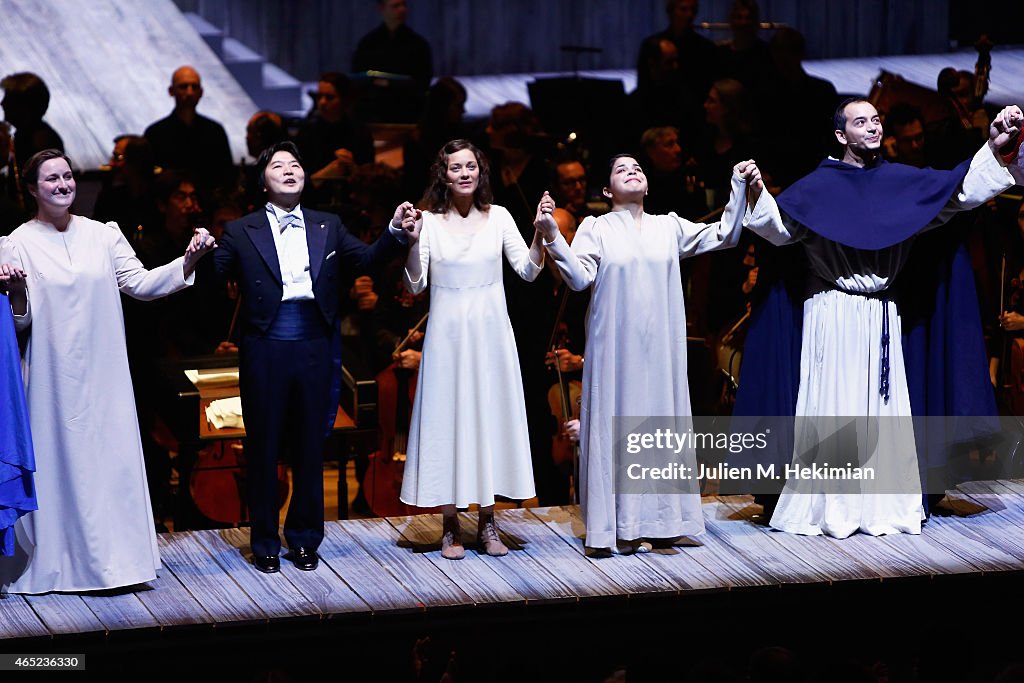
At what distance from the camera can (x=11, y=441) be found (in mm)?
4996

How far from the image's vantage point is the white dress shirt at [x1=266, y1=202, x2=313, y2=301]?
528 centimetres

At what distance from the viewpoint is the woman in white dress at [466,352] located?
5.39m

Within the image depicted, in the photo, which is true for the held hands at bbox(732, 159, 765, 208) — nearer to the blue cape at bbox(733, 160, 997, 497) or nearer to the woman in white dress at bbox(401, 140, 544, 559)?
the blue cape at bbox(733, 160, 997, 497)

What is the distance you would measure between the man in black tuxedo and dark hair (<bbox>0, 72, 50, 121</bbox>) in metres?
3.17

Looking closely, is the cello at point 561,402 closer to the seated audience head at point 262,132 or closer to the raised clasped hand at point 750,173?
the raised clasped hand at point 750,173

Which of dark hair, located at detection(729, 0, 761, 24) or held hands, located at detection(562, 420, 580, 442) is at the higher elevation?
dark hair, located at detection(729, 0, 761, 24)

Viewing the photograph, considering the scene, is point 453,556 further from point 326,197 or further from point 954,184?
point 326,197

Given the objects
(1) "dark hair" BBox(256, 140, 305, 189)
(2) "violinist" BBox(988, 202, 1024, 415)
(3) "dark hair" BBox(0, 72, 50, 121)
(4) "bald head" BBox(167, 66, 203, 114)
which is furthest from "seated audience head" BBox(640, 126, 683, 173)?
(3) "dark hair" BBox(0, 72, 50, 121)

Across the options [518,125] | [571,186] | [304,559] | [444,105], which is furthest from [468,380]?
[444,105]

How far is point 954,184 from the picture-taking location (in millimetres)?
5648

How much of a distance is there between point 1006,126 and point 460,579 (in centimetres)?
238

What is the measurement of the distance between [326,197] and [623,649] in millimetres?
3604

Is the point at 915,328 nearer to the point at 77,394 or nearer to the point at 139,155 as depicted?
the point at 77,394

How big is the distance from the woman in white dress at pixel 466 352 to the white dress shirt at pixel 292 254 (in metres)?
0.34
